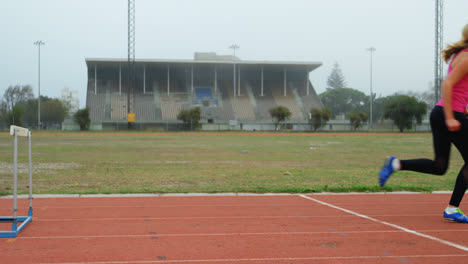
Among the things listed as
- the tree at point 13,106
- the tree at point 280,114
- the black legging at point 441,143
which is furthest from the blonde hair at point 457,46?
the tree at point 280,114

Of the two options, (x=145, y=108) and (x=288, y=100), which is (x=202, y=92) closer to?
(x=145, y=108)

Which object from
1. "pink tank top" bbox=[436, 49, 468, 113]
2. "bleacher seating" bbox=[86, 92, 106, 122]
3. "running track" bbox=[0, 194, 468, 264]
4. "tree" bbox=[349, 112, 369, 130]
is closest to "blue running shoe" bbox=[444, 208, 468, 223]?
"running track" bbox=[0, 194, 468, 264]

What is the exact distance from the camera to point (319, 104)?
77125 mm

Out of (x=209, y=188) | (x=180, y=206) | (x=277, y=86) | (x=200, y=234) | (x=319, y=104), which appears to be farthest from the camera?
(x=277, y=86)

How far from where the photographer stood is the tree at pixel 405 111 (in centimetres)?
6412

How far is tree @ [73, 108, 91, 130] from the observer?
63031 millimetres

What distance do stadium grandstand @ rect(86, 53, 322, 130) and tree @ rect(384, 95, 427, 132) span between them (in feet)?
42.7

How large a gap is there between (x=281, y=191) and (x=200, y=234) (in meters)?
3.78

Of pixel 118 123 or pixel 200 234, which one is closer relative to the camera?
pixel 200 234

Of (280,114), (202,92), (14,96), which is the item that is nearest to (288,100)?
(280,114)

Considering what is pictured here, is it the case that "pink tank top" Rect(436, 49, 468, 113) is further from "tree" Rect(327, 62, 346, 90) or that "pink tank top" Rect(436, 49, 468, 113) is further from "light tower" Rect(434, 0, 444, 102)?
"tree" Rect(327, 62, 346, 90)

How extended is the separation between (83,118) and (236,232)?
2446 inches

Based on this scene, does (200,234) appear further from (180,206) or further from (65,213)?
(65,213)

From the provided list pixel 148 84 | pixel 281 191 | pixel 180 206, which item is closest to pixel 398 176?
pixel 281 191
